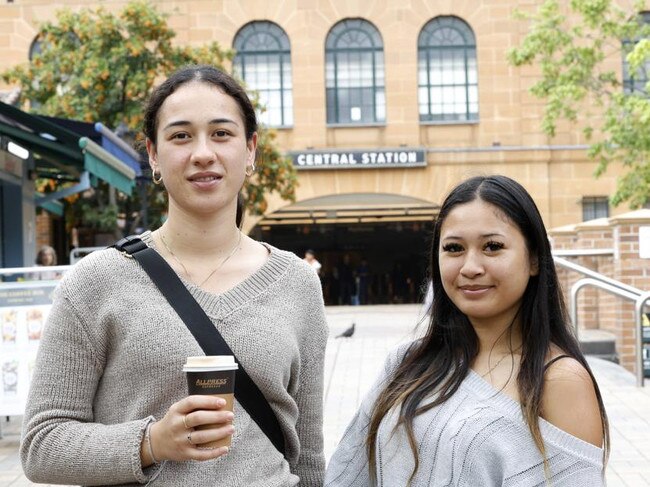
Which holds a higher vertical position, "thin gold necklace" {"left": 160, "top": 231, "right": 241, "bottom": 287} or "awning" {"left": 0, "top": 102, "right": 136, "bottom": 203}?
"awning" {"left": 0, "top": 102, "right": 136, "bottom": 203}

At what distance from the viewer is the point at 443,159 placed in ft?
103

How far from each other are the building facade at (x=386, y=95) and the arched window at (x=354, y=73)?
3 centimetres

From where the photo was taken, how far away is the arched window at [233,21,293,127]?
3166cm

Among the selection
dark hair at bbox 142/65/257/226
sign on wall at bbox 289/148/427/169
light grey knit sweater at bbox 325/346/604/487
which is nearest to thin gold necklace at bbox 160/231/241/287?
dark hair at bbox 142/65/257/226

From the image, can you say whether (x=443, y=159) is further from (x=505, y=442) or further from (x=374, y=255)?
(x=505, y=442)

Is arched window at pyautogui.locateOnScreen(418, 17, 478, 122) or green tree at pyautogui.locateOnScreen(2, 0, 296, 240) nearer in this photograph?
green tree at pyautogui.locateOnScreen(2, 0, 296, 240)

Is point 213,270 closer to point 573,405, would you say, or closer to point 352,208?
point 573,405

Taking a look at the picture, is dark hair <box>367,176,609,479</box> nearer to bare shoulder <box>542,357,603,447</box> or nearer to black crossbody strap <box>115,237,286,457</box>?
bare shoulder <box>542,357,603,447</box>

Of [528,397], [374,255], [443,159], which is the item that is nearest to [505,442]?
[528,397]

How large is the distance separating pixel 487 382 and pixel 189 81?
111 cm

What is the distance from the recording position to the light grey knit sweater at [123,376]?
8.62 feet

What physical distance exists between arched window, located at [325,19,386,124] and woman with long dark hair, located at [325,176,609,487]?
95.4 ft

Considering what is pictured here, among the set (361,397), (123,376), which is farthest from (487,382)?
(361,397)

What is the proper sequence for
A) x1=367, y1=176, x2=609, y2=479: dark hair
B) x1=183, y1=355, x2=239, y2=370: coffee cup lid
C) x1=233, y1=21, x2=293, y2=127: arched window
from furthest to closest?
x1=233, y1=21, x2=293, y2=127: arched window < x1=367, y1=176, x2=609, y2=479: dark hair < x1=183, y1=355, x2=239, y2=370: coffee cup lid
